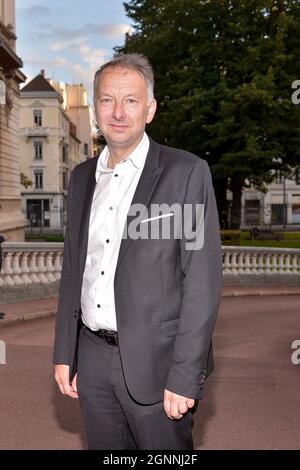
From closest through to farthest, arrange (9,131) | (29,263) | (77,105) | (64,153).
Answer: (29,263), (9,131), (64,153), (77,105)

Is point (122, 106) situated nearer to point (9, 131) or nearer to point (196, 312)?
point (196, 312)

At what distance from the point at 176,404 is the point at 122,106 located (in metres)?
1.46

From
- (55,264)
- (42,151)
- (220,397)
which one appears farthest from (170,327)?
(42,151)

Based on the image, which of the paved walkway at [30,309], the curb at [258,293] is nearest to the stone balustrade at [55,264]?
the paved walkway at [30,309]

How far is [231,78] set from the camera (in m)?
25.1

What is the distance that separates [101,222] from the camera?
2891 millimetres

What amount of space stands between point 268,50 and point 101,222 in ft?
75.5

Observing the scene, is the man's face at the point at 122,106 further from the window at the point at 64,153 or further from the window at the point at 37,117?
the window at the point at 64,153

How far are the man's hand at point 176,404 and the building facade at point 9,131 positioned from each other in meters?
18.1

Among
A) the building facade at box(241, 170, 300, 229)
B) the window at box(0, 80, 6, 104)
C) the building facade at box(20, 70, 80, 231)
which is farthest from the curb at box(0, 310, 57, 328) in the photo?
the building facade at box(241, 170, 300, 229)

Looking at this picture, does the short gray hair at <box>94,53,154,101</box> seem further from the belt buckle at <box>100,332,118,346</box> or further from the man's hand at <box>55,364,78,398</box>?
the man's hand at <box>55,364,78,398</box>

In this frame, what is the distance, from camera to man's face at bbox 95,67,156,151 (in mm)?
2777

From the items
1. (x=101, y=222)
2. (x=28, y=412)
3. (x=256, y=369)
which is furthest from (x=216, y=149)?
(x=101, y=222)

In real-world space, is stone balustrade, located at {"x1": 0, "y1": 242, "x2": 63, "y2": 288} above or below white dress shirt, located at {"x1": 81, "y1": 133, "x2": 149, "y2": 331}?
below
